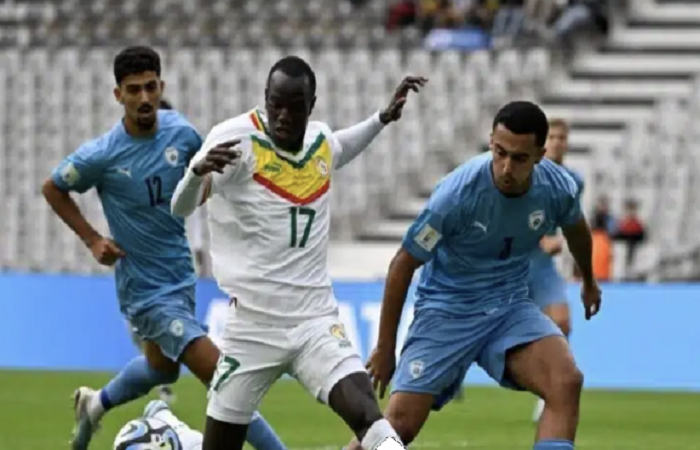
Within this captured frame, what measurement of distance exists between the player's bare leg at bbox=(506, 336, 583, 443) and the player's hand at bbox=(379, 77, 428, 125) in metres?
1.35

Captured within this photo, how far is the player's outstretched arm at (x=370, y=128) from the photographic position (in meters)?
10.4

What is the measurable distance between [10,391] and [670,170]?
1224 cm

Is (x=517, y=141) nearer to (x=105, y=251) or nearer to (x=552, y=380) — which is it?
(x=552, y=380)

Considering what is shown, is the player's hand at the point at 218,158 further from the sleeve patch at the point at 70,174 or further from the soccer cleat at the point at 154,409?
the sleeve patch at the point at 70,174

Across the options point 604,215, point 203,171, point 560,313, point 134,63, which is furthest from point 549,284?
Answer: point 604,215

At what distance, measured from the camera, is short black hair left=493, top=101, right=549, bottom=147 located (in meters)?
9.78

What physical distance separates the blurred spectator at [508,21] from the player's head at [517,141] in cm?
2112

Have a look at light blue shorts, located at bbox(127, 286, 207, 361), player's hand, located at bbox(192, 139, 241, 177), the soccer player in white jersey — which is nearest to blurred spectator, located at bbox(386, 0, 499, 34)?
light blue shorts, located at bbox(127, 286, 207, 361)

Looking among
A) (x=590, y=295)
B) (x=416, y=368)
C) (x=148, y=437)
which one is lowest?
(x=148, y=437)

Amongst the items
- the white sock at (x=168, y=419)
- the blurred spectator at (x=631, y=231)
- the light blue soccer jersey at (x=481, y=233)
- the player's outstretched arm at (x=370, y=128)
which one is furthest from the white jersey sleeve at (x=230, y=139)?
the blurred spectator at (x=631, y=231)

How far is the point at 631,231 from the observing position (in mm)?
28156

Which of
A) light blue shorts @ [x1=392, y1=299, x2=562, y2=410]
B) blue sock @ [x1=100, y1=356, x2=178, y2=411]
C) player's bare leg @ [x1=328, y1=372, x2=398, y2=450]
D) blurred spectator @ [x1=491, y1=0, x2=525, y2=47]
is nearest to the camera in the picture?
player's bare leg @ [x1=328, y1=372, x2=398, y2=450]

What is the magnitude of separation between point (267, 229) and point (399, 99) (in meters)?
1.19

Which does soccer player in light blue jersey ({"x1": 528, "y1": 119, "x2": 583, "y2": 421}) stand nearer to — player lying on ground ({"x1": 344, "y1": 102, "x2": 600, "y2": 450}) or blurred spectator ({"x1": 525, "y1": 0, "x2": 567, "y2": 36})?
player lying on ground ({"x1": 344, "y1": 102, "x2": 600, "y2": 450})
